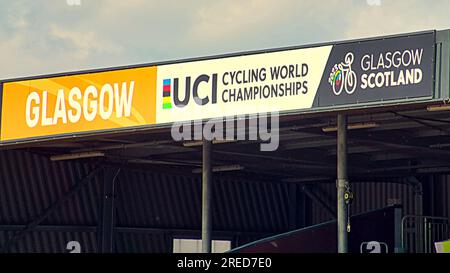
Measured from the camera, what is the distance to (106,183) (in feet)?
97.2

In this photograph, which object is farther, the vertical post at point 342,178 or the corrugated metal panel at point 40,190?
the corrugated metal panel at point 40,190

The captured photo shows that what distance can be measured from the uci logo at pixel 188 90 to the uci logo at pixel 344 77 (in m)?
2.66

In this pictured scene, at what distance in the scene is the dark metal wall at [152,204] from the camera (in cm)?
2836

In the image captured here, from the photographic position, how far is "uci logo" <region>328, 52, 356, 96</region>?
1906 centimetres

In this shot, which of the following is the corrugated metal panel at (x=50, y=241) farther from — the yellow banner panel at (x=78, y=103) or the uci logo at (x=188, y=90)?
the uci logo at (x=188, y=90)

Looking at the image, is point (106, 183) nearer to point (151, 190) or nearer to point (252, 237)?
point (151, 190)

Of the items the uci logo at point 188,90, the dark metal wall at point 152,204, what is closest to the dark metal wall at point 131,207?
the dark metal wall at point 152,204

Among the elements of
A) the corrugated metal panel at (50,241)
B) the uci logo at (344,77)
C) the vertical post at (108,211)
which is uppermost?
the uci logo at (344,77)

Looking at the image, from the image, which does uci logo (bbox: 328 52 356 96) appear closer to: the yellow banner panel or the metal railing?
the yellow banner panel

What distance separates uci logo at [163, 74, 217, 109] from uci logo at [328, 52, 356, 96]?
8.74 ft

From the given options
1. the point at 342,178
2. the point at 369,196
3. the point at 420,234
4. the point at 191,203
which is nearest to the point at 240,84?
the point at 342,178

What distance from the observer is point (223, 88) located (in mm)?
20609
